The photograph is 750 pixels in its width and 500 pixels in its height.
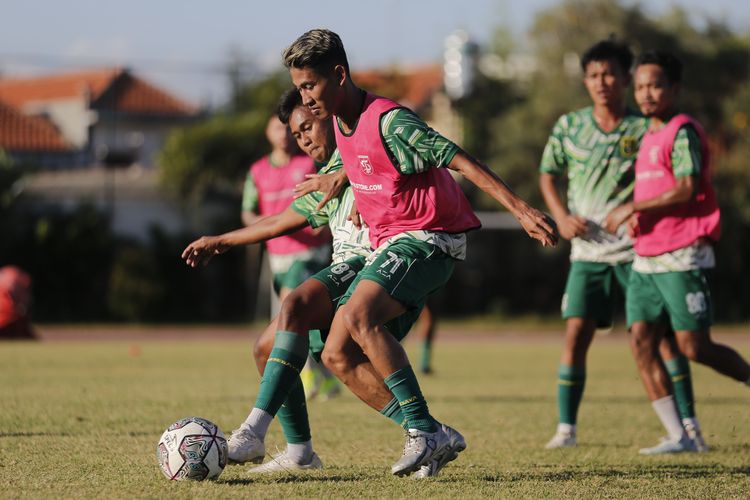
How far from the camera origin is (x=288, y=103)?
693 centimetres

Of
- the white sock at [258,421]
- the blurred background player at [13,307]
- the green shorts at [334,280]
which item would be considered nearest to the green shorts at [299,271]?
the green shorts at [334,280]

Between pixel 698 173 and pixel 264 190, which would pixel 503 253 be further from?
pixel 698 173

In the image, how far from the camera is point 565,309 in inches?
328

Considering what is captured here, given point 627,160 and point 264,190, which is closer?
point 627,160

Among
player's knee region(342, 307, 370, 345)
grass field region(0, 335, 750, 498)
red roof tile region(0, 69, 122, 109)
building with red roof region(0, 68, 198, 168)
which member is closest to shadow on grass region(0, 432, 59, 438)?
grass field region(0, 335, 750, 498)

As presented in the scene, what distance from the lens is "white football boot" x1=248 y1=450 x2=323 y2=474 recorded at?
635cm

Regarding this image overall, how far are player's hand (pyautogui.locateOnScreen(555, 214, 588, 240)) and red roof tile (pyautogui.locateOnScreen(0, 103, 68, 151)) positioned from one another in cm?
4658

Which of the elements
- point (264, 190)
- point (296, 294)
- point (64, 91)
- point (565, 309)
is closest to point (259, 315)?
point (264, 190)

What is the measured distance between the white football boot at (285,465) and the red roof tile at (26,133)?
4760 cm

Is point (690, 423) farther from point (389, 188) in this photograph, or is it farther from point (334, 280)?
point (389, 188)

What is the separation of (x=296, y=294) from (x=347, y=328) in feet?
1.42

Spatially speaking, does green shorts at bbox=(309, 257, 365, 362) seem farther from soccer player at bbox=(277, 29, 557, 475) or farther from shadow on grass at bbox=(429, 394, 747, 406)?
shadow on grass at bbox=(429, 394, 747, 406)

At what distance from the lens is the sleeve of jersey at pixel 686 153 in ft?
25.0

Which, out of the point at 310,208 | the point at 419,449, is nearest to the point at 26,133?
the point at 310,208
